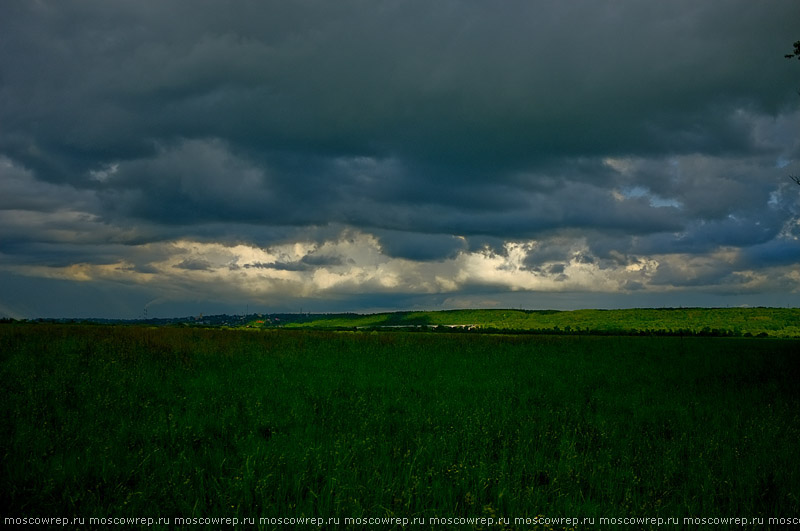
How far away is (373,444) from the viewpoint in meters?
6.95

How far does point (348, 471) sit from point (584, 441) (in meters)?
4.48

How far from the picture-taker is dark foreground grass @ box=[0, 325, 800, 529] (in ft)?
16.9

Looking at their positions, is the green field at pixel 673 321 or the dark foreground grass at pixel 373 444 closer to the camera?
the dark foreground grass at pixel 373 444

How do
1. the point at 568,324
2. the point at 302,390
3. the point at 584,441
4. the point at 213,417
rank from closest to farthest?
the point at 584,441
the point at 213,417
the point at 302,390
the point at 568,324

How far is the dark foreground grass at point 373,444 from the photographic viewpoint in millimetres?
5148

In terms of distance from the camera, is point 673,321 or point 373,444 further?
point 673,321

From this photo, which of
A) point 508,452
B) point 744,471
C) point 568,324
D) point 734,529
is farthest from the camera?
point 568,324

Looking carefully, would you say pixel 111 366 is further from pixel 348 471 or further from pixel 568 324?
pixel 568 324

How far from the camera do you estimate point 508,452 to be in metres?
6.91

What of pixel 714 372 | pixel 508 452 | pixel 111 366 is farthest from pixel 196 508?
pixel 714 372

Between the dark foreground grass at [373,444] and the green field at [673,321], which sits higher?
the dark foreground grass at [373,444]

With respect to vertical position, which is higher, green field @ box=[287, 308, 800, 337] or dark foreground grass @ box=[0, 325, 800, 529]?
dark foreground grass @ box=[0, 325, 800, 529]

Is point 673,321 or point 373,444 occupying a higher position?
point 373,444

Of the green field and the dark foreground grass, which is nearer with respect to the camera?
the dark foreground grass
